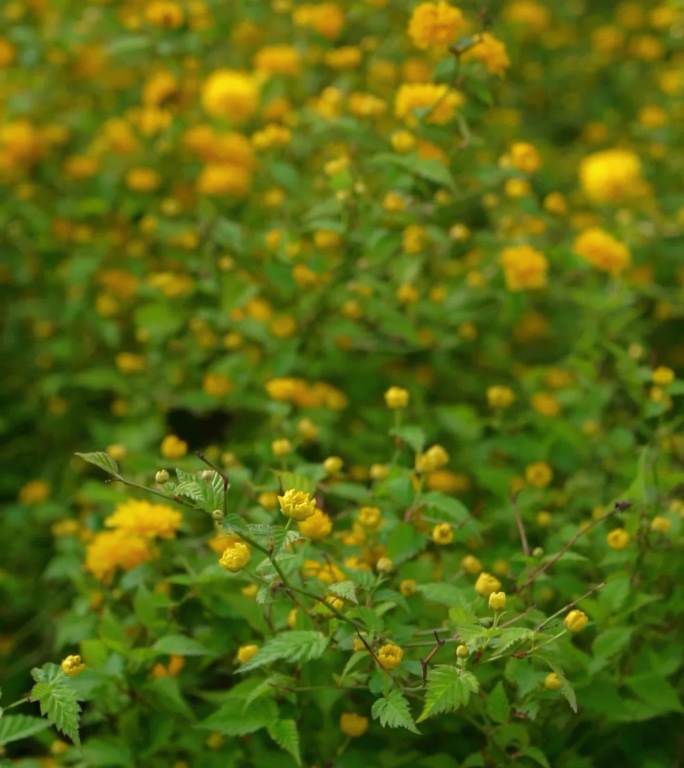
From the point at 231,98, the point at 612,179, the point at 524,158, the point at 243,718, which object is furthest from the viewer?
the point at 612,179

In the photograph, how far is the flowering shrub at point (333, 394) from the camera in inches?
54.1

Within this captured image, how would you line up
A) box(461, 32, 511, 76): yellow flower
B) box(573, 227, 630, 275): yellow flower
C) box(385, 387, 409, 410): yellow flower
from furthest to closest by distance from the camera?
box(573, 227, 630, 275): yellow flower, box(461, 32, 511, 76): yellow flower, box(385, 387, 409, 410): yellow flower

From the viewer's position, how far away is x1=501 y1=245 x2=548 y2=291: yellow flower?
2.02 m

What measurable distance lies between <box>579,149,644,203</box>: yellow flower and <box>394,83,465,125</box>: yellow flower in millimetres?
720

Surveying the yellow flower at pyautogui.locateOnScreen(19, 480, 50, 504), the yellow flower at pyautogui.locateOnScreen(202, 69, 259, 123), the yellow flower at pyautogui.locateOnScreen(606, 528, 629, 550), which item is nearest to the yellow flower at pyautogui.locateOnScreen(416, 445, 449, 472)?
the yellow flower at pyautogui.locateOnScreen(606, 528, 629, 550)

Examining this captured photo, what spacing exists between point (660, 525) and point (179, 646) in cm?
63

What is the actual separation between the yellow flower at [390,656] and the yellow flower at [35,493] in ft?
3.72

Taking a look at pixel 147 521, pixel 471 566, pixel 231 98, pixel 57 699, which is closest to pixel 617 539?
pixel 471 566

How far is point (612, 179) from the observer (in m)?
2.48

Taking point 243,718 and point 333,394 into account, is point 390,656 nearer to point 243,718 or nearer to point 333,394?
point 243,718

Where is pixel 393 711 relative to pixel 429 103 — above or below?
below

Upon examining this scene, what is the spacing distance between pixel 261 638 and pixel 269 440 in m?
0.41

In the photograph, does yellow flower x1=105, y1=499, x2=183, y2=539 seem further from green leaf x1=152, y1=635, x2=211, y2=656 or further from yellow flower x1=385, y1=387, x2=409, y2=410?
yellow flower x1=385, y1=387, x2=409, y2=410

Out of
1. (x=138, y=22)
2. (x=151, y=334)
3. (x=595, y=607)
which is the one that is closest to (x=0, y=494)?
(x=151, y=334)
